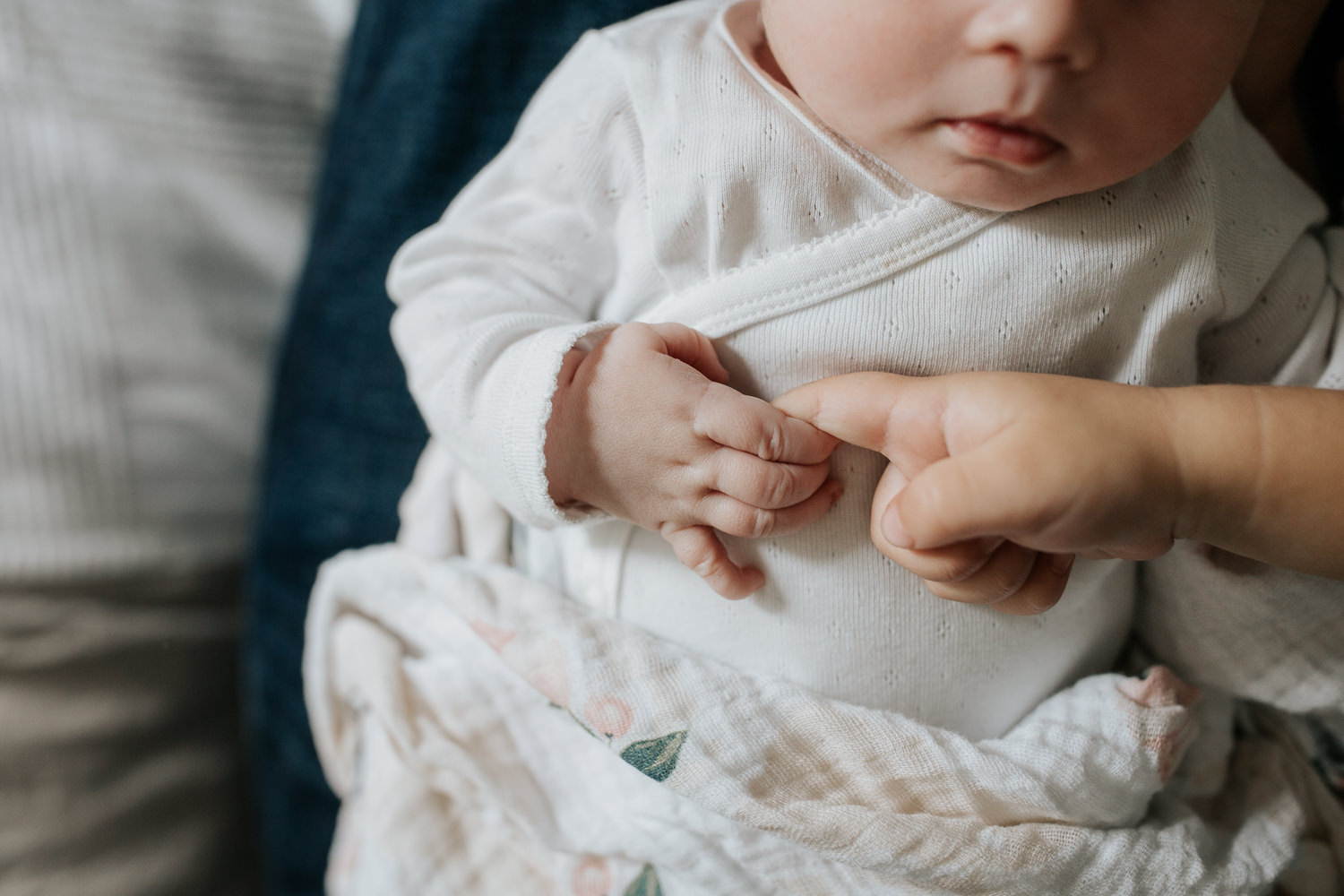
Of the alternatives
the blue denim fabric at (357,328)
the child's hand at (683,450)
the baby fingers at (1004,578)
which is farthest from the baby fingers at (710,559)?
the blue denim fabric at (357,328)

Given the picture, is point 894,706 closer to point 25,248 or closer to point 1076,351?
point 1076,351

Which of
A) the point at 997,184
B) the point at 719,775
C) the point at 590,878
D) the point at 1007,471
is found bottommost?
the point at 590,878

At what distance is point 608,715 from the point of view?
0.56m

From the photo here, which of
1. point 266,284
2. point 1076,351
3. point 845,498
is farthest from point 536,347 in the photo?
point 266,284

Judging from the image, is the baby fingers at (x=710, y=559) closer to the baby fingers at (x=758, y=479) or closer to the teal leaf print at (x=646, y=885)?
the baby fingers at (x=758, y=479)

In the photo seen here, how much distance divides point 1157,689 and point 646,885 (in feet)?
1.19

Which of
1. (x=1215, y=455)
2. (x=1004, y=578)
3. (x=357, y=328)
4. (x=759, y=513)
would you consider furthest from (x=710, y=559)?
(x=357, y=328)

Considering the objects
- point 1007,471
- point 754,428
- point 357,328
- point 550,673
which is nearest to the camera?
point 1007,471

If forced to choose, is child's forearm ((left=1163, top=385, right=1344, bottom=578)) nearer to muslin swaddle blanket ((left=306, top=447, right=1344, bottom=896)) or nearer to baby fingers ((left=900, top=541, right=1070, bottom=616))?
baby fingers ((left=900, top=541, right=1070, bottom=616))

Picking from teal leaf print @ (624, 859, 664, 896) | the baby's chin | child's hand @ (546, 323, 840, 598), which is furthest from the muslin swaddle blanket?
the baby's chin

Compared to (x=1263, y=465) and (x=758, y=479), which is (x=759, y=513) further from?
(x=1263, y=465)

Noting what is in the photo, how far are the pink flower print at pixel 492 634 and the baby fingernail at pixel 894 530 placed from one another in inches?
11.6

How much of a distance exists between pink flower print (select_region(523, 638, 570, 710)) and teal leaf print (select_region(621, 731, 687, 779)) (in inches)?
2.4

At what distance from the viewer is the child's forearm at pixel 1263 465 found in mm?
431
